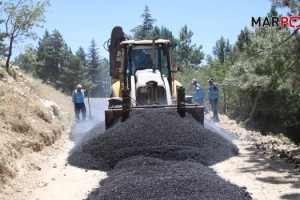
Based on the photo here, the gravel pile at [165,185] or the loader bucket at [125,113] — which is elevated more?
the loader bucket at [125,113]

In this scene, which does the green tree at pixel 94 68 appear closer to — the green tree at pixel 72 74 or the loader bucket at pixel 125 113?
the green tree at pixel 72 74

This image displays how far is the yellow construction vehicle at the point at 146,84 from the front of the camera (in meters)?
8.78

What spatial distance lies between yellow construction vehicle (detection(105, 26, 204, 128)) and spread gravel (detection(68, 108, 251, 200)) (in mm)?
294

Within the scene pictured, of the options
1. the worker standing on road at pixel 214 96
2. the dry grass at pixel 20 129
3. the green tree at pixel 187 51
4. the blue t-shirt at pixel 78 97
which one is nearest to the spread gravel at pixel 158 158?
the dry grass at pixel 20 129

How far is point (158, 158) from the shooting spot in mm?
7074

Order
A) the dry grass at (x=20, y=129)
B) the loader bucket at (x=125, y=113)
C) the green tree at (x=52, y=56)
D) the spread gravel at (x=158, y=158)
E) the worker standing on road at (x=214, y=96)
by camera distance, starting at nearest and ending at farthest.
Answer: the spread gravel at (x=158, y=158) → the dry grass at (x=20, y=129) → the loader bucket at (x=125, y=113) → the worker standing on road at (x=214, y=96) → the green tree at (x=52, y=56)

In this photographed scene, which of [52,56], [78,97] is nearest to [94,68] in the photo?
[52,56]

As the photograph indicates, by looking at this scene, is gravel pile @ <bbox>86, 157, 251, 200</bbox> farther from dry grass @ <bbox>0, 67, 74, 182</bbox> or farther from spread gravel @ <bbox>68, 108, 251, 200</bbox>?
dry grass @ <bbox>0, 67, 74, 182</bbox>

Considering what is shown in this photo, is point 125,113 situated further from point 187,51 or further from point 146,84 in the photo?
point 187,51

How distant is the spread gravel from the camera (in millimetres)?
5246

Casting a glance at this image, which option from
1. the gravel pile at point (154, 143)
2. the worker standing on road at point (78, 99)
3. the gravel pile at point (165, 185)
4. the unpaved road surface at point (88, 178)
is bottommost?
the unpaved road surface at point (88, 178)

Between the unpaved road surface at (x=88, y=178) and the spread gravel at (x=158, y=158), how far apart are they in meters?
0.27

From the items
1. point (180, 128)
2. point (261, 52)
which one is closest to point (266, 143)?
point (261, 52)

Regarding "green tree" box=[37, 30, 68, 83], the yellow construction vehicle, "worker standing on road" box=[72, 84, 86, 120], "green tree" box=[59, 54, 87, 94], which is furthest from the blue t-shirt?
"green tree" box=[37, 30, 68, 83]
